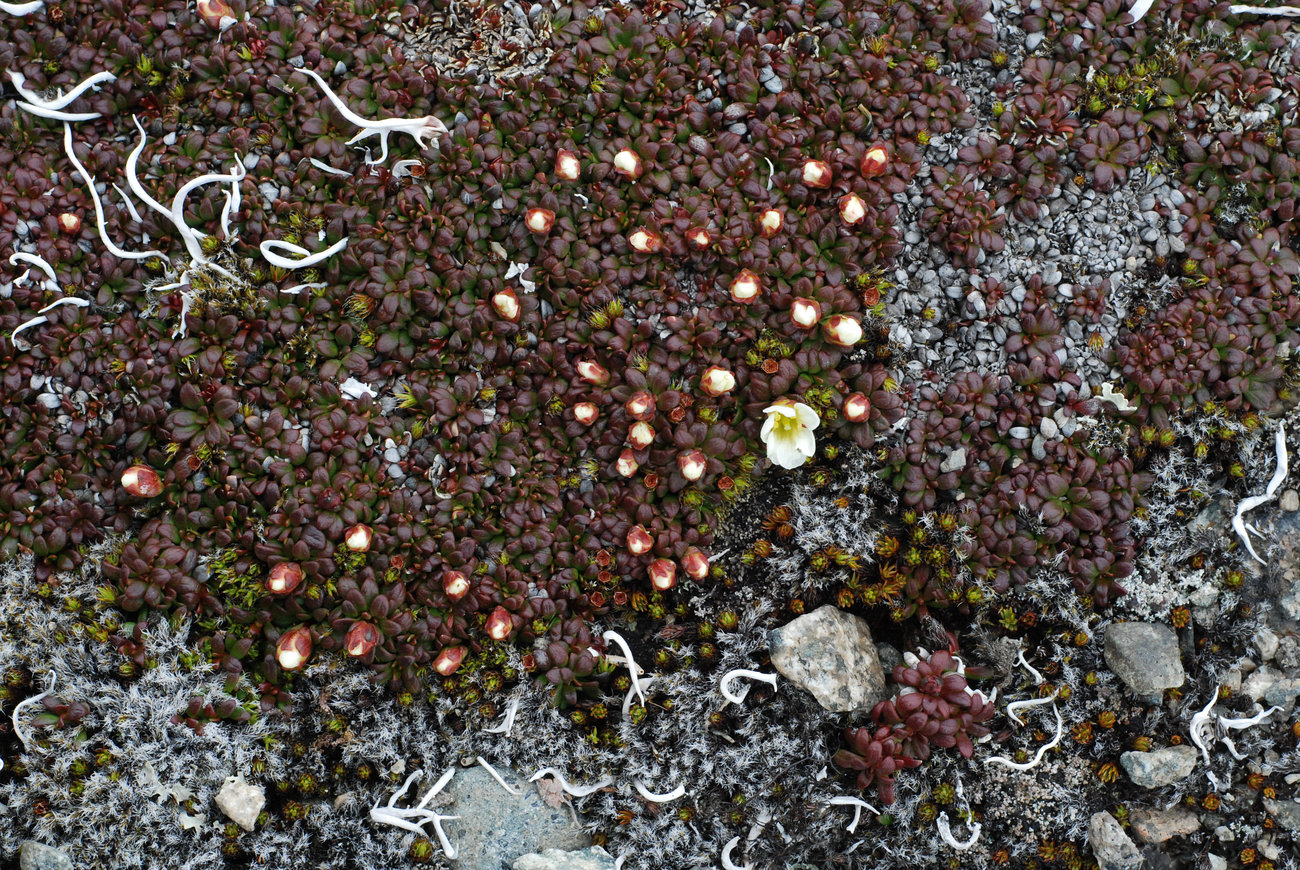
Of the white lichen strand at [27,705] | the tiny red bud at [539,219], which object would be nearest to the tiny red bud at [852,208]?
the tiny red bud at [539,219]

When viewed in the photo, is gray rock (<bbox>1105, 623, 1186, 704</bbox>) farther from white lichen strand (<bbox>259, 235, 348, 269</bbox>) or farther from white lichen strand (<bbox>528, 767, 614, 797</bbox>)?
white lichen strand (<bbox>259, 235, 348, 269</bbox>)

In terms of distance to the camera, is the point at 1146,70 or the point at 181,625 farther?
the point at 1146,70

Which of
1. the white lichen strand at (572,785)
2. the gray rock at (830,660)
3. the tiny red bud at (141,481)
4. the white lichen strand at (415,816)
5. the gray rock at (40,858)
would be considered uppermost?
the gray rock at (830,660)

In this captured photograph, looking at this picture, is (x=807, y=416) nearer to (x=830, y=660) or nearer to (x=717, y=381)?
(x=717, y=381)

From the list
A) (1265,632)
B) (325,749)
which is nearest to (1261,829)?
(1265,632)

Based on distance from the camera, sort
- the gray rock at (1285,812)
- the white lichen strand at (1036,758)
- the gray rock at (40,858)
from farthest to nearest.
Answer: the white lichen strand at (1036,758) < the gray rock at (1285,812) < the gray rock at (40,858)

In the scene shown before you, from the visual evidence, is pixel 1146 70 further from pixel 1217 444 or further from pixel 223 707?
pixel 223 707

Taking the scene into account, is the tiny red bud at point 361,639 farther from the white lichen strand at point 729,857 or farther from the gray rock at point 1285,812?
the gray rock at point 1285,812
